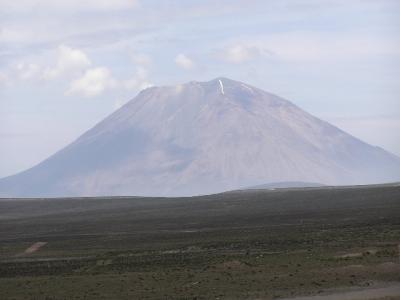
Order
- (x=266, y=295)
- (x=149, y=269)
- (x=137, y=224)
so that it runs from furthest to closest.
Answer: (x=137, y=224), (x=149, y=269), (x=266, y=295)

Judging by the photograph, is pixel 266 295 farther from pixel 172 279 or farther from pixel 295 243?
pixel 295 243

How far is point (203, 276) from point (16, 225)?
211 ft

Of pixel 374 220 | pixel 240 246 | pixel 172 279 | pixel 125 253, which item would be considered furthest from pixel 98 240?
pixel 172 279

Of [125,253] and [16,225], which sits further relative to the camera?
[16,225]

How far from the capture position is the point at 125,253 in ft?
176

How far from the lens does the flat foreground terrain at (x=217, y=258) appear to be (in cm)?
3600

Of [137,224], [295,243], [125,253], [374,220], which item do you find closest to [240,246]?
[295,243]

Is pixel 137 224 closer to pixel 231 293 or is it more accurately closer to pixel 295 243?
pixel 295 243

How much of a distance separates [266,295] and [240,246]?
19.3m

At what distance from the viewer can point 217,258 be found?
151 feet

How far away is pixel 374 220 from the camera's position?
218 feet

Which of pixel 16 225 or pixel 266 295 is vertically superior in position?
pixel 16 225

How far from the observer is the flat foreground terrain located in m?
36.0

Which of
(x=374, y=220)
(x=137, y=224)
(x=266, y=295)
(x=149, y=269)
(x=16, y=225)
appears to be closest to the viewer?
(x=266, y=295)
